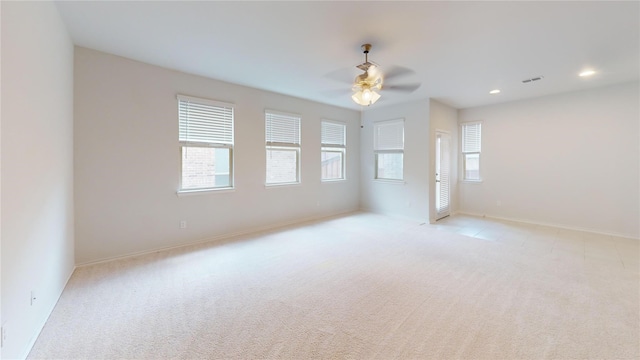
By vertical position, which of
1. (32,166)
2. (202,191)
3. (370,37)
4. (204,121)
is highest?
(370,37)

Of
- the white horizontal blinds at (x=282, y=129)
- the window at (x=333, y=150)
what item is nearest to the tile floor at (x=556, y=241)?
the window at (x=333, y=150)

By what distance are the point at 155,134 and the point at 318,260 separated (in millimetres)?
2907

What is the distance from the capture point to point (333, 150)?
6.46 meters

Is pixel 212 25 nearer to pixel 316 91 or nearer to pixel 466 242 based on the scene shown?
pixel 316 91

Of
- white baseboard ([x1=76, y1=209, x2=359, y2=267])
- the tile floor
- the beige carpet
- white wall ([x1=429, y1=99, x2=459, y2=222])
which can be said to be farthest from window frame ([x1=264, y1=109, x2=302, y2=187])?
the tile floor

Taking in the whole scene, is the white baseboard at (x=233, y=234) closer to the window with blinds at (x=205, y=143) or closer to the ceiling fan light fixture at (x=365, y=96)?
the window with blinds at (x=205, y=143)

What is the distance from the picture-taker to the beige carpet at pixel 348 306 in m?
1.91

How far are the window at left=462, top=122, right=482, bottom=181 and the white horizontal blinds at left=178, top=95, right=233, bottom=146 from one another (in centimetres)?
547

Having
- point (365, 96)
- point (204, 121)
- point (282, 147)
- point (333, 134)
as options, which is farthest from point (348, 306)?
point (333, 134)

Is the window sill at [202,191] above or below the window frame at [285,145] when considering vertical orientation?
below

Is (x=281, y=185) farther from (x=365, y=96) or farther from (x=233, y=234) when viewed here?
(x=365, y=96)

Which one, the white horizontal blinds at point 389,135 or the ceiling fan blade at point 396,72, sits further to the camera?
the white horizontal blinds at point 389,135

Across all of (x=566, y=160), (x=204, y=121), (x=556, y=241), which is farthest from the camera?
(x=566, y=160)

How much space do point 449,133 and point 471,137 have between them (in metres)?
0.64
